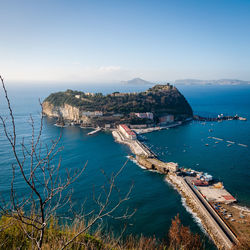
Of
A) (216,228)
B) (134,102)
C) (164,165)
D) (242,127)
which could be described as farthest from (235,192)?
(134,102)

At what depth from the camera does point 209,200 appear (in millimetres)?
12797

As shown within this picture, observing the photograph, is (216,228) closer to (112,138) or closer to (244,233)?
(244,233)

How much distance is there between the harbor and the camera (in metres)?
9.93

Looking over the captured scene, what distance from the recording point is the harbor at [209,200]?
993 cm

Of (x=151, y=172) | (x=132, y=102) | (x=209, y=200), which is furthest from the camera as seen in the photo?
(x=132, y=102)

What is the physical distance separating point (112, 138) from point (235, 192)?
17085mm

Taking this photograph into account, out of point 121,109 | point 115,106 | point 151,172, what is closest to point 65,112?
point 115,106

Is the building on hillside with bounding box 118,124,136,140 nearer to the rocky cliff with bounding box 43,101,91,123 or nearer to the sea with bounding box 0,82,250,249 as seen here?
the sea with bounding box 0,82,250,249

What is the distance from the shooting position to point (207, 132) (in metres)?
30.1

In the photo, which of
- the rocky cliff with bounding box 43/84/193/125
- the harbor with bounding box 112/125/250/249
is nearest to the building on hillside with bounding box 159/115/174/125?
the rocky cliff with bounding box 43/84/193/125

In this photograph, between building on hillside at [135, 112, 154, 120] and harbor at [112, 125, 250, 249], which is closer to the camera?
harbor at [112, 125, 250, 249]

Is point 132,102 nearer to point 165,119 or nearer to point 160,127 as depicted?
point 165,119

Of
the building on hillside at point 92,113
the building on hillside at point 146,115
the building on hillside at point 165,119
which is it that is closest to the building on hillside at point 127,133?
the building on hillside at point 146,115

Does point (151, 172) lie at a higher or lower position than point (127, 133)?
lower
